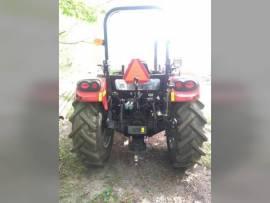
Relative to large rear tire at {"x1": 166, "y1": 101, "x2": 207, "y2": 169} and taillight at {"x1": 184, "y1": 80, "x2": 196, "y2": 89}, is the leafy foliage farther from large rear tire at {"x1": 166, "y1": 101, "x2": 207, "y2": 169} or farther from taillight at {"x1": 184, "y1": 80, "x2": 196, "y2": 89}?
large rear tire at {"x1": 166, "y1": 101, "x2": 207, "y2": 169}

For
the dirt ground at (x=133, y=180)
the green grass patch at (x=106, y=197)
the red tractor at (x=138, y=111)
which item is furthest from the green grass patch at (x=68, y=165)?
the green grass patch at (x=106, y=197)

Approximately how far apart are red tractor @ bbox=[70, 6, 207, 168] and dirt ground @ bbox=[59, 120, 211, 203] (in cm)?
14

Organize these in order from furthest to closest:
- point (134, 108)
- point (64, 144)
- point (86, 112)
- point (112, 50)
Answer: point (64, 144) < point (112, 50) < point (134, 108) < point (86, 112)

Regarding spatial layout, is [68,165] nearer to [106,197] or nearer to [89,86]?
[106,197]

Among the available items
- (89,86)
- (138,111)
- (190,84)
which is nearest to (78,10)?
(89,86)

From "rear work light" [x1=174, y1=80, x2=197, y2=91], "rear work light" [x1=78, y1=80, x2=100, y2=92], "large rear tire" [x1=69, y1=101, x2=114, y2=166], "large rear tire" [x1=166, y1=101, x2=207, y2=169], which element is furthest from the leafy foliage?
"large rear tire" [x1=166, y1=101, x2=207, y2=169]

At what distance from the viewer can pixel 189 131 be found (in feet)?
8.19
